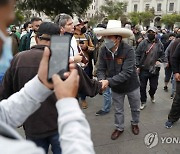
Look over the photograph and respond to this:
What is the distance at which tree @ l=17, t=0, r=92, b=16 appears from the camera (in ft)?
61.9

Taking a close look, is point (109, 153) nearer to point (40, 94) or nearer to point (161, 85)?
point (40, 94)

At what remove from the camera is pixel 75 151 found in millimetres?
955

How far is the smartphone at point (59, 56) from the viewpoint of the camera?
119 cm

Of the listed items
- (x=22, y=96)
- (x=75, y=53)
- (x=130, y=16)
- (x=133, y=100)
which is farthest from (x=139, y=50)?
(x=130, y=16)

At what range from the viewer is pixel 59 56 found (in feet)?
4.14

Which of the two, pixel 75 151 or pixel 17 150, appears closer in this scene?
pixel 17 150

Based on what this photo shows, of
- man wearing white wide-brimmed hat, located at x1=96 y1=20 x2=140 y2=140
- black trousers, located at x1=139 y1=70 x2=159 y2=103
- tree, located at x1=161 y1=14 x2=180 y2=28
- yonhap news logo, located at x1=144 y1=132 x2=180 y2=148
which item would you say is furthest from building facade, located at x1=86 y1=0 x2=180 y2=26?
yonhap news logo, located at x1=144 y1=132 x2=180 y2=148

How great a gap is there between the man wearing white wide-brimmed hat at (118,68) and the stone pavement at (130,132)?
180 millimetres

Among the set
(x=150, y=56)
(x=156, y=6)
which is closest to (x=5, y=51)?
(x=150, y=56)

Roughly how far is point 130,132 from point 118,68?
1.10 metres

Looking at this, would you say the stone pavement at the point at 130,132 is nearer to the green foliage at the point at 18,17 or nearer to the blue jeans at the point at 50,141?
the blue jeans at the point at 50,141

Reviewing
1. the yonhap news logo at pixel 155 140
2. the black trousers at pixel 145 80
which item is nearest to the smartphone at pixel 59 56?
the yonhap news logo at pixel 155 140

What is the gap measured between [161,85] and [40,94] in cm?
640

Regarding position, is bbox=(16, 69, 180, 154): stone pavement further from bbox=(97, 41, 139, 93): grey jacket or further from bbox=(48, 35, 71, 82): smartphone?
bbox=(48, 35, 71, 82): smartphone
